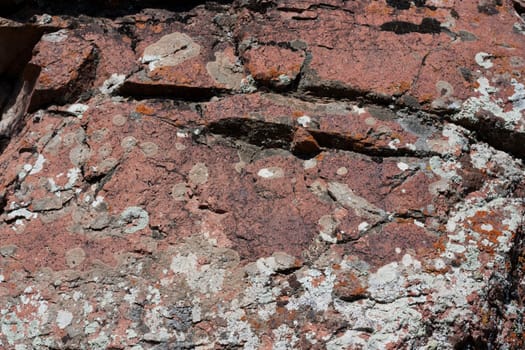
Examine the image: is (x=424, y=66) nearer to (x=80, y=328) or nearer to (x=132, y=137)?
(x=132, y=137)

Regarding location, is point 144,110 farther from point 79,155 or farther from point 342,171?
point 342,171

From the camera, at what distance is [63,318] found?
8.11 feet

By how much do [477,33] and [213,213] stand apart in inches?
61.4

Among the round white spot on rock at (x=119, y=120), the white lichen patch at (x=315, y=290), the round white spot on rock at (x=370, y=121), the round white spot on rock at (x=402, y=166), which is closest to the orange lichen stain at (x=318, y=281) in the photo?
the white lichen patch at (x=315, y=290)

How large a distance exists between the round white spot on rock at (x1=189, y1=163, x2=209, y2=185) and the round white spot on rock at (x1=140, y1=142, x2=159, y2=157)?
18 centimetres

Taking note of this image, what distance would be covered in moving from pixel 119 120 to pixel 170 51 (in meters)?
0.42

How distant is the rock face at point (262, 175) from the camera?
2.47m

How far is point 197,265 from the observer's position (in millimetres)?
2568

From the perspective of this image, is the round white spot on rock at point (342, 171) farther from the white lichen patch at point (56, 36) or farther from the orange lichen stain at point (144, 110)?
the white lichen patch at point (56, 36)

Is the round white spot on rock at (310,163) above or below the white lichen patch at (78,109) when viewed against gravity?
below

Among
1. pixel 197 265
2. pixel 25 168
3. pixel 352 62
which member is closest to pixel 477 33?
pixel 352 62

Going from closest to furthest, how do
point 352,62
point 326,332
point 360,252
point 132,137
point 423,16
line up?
point 326,332
point 360,252
point 132,137
point 352,62
point 423,16

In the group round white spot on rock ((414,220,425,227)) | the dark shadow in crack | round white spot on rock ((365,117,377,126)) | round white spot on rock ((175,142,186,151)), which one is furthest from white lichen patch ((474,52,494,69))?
round white spot on rock ((175,142,186,151))

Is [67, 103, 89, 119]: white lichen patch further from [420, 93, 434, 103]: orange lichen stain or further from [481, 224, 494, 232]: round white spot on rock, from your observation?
[481, 224, 494, 232]: round white spot on rock
